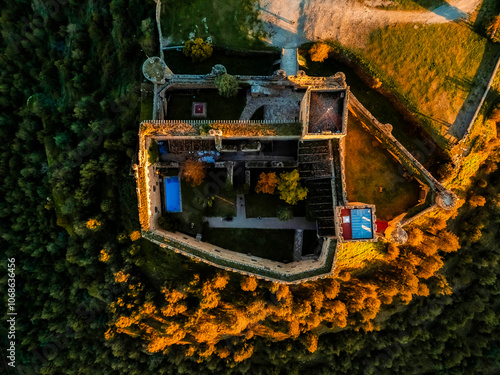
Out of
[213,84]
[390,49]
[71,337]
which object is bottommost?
[71,337]

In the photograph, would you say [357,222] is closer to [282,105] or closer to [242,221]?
[242,221]

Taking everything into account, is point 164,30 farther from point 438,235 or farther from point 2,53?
point 438,235

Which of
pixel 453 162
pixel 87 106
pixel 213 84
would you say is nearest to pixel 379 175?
pixel 453 162

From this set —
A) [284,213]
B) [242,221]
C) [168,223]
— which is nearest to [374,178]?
[284,213]

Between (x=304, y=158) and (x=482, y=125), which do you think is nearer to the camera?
(x=304, y=158)

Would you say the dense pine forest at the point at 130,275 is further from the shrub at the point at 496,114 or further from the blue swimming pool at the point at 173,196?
the shrub at the point at 496,114

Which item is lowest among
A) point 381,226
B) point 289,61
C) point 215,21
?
point 381,226

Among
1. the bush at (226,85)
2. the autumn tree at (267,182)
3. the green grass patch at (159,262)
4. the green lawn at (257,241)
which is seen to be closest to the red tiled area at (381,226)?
the green lawn at (257,241)
